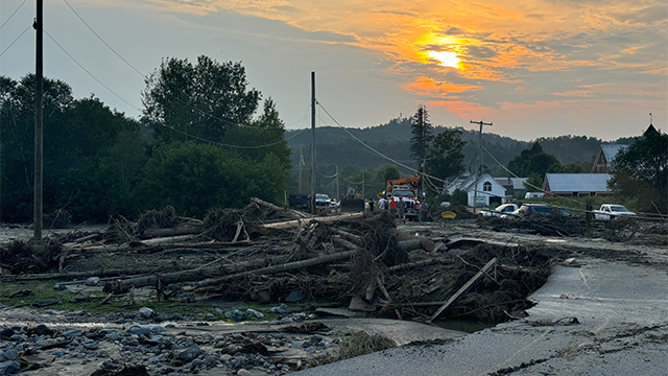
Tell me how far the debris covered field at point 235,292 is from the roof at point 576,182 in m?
57.6

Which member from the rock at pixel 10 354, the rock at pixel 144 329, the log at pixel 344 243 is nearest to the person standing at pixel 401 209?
the log at pixel 344 243

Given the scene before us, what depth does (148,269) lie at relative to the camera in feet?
54.2

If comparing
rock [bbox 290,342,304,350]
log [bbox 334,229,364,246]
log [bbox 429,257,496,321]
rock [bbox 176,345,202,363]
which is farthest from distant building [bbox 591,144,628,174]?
rock [bbox 176,345,202,363]

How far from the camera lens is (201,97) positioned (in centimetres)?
7225

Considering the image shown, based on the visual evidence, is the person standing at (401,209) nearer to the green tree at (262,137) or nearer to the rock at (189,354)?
the green tree at (262,137)

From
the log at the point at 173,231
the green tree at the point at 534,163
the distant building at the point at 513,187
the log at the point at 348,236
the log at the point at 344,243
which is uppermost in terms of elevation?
the green tree at the point at 534,163

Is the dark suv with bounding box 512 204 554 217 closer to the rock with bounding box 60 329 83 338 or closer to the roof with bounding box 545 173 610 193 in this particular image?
the rock with bounding box 60 329 83 338

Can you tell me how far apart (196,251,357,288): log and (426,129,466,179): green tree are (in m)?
87.2

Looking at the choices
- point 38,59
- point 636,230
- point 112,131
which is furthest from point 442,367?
point 112,131

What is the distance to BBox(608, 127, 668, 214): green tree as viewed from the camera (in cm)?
4572

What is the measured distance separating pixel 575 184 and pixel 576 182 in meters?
0.48

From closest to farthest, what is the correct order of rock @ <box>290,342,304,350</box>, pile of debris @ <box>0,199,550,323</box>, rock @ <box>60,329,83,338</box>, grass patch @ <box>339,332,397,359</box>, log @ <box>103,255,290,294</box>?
grass patch @ <box>339,332,397,359</box>, rock @ <box>290,342,304,350</box>, rock @ <box>60,329,83,338</box>, pile of debris @ <box>0,199,550,323</box>, log @ <box>103,255,290,294</box>

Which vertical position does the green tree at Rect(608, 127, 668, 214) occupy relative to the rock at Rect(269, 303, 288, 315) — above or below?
above

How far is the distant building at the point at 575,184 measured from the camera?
78.8 meters
